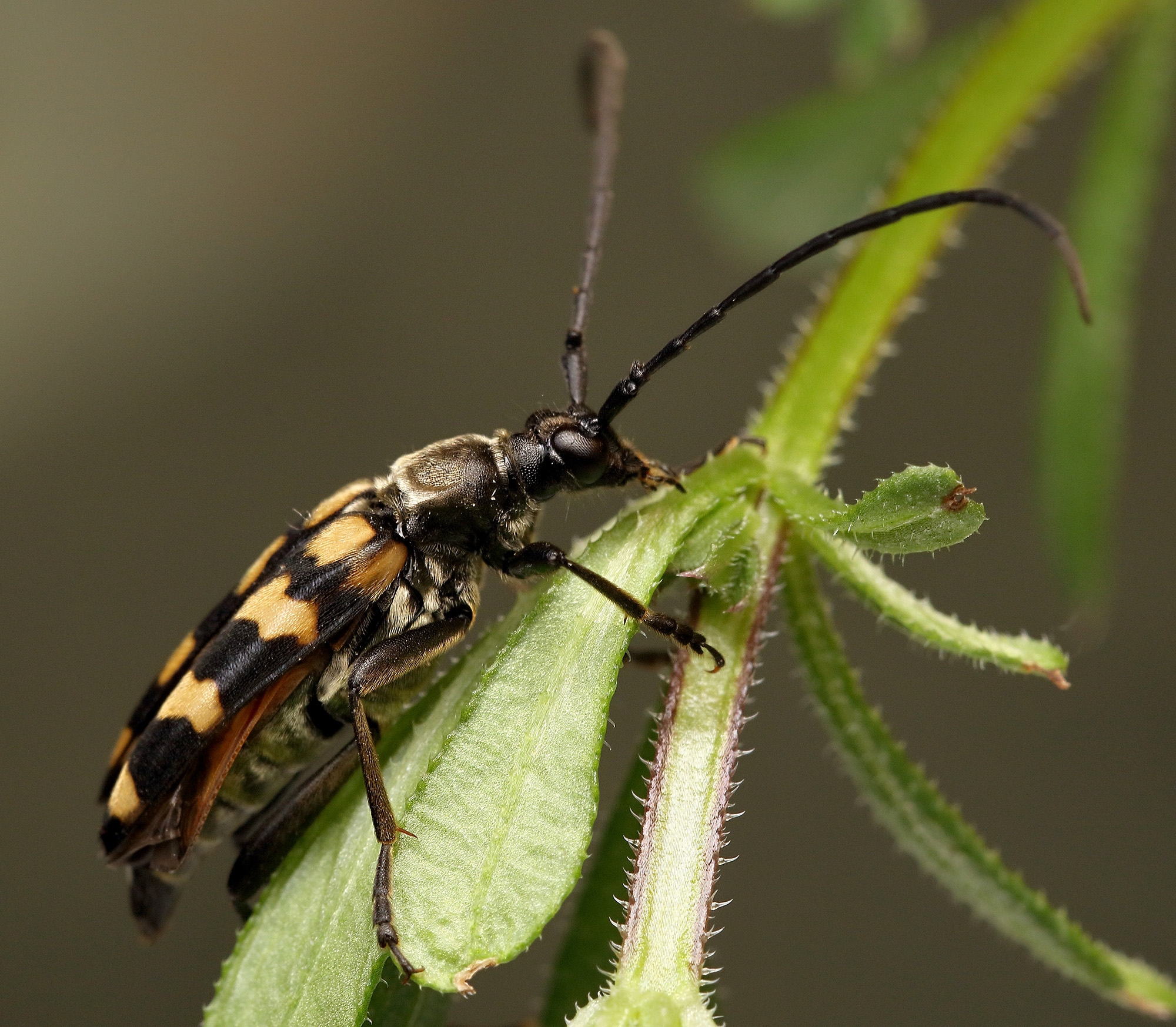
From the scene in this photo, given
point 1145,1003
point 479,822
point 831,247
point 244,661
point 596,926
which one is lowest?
point 479,822

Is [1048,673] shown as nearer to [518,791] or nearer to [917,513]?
[917,513]

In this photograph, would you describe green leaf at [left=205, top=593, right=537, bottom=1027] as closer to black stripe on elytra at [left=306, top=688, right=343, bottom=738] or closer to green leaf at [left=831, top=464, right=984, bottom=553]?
black stripe on elytra at [left=306, top=688, right=343, bottom=738]

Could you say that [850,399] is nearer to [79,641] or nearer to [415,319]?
[415,319]

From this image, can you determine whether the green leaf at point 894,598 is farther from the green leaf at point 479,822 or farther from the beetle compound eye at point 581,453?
the beetle compound eye at point 581,453

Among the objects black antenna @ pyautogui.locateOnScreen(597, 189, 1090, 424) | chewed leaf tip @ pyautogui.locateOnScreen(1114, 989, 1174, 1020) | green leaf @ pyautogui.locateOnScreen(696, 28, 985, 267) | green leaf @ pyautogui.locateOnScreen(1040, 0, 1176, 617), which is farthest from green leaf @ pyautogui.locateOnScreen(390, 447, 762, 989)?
green leaf @ pyautogui.locateOnScreen(696, 28, 985, 267)

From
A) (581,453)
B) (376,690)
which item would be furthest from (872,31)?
(376,690)

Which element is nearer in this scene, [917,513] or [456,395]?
[917,513]

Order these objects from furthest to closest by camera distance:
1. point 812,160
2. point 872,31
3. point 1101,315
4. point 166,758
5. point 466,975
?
point 812,160 < point 1101,315 < point 872,31 < point 166,758 < point 466,975

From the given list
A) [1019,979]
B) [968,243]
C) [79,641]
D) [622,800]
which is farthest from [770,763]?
[622,800]
